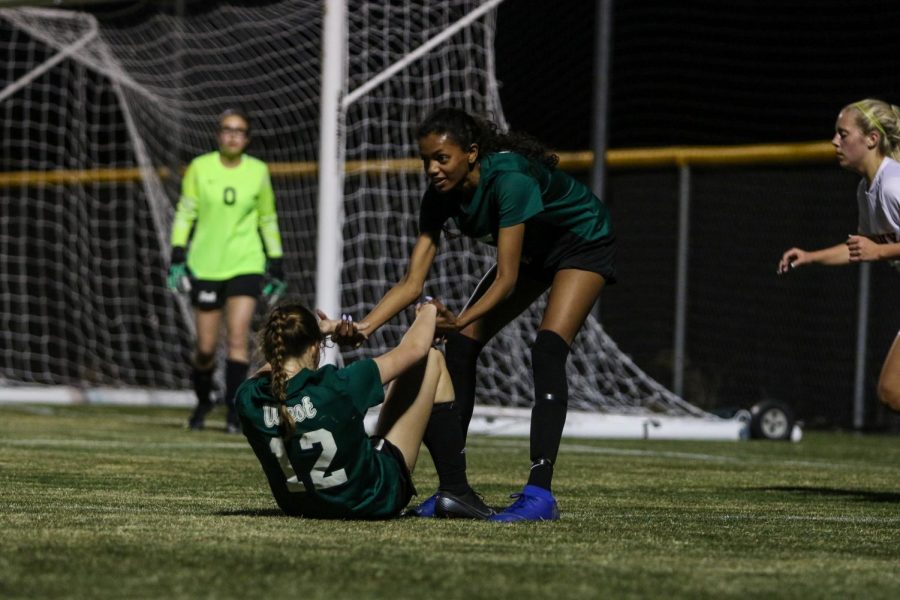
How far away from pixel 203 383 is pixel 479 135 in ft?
20.2

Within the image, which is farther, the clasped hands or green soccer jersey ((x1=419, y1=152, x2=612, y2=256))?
green soccer jersey ((x1=419, y1=152, x2=612, y2=256))

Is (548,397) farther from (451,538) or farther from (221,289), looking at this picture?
(221,289)

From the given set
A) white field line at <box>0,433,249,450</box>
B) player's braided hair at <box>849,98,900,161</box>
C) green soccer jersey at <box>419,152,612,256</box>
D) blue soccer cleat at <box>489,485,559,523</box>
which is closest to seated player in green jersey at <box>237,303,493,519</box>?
blue soccer cleat at <box>489,485,559,523</box>

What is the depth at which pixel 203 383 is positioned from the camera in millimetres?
11391

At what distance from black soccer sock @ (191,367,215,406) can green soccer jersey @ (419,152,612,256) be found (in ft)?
18.8

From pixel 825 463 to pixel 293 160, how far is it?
6.75 metres

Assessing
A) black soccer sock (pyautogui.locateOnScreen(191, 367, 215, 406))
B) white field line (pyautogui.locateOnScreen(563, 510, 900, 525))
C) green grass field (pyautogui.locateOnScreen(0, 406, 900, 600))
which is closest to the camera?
green grass field (pyautogui.locateOnScreen(0, 406, 900, 600))

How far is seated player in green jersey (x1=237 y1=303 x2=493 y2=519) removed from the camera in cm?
488

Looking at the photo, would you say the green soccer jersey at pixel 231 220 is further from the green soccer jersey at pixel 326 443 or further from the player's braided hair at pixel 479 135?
the green soccer jersey at pixel 326 443

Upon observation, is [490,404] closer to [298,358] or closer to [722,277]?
[722,277]

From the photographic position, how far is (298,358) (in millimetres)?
4922

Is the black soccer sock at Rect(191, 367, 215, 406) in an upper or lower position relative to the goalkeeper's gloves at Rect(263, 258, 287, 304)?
lower

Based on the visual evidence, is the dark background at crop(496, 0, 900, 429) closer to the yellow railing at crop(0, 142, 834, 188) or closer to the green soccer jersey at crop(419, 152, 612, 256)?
the yellow railing at crop(0, 142, 834, 188)

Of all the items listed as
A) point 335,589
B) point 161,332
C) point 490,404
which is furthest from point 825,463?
point 161,332
